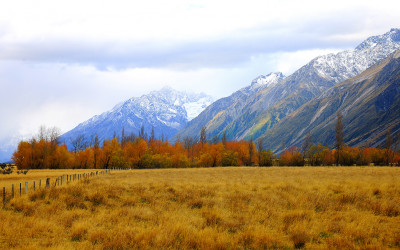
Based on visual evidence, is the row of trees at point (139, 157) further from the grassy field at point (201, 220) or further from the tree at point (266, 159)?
the grassy field at point (201, 220)

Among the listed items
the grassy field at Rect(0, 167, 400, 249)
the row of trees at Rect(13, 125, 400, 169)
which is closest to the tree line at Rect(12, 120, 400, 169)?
the row of trees at Rect(13, 125, 400, 169)

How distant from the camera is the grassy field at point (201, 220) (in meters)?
12.2

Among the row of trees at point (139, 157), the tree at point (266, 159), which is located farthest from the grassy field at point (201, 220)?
the tree at point (266, 159)

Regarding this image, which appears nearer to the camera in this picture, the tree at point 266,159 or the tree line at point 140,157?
the tree line at point 140,157

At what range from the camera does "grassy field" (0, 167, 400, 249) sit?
12.2m

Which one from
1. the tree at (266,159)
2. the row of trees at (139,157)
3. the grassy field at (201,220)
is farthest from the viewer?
the tree at (266,159)

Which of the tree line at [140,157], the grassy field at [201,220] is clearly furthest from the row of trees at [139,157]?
the grassy field at [201,220]

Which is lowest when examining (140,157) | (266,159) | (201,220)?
(266,159)

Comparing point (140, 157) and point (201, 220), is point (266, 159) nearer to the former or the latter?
point (140, 157)

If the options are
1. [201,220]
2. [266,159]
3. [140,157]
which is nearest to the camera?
[201,220]

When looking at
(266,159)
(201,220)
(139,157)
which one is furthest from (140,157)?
(201,220)

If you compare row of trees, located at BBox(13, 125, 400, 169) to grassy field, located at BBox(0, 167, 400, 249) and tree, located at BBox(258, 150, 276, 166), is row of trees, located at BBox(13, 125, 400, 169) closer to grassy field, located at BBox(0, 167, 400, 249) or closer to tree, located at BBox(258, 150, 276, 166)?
tree, located at BBox(258, 150, 276, 166)

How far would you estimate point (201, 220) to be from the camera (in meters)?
15.3

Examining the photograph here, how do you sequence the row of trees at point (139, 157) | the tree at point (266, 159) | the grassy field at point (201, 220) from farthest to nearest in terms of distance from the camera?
the tree at point (266, 159)
the row of trees at point (139, 157)
the grassy field at point (201, 220)
